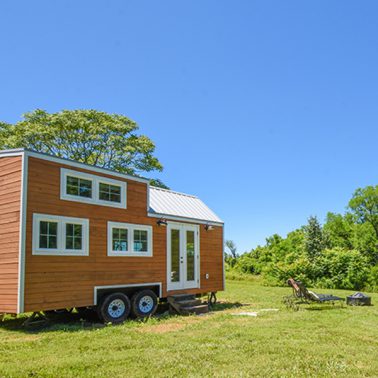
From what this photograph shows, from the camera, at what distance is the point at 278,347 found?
6.46 meters

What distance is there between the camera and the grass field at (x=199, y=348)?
5.25 m

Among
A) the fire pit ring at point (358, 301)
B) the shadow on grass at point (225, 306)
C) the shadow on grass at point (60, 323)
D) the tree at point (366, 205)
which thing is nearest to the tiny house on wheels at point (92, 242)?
the shadow on grass at point (60, 323)

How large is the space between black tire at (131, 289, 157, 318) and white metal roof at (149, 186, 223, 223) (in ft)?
7.21

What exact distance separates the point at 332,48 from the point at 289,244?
87.0ft

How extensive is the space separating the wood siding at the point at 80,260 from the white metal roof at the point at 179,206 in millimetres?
594

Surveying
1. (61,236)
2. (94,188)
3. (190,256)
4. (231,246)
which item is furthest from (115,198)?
(231,246)

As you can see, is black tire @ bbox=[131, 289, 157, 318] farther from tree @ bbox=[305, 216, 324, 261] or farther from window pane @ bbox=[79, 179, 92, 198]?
tree @ bbox=[305, 216, 324, 261]

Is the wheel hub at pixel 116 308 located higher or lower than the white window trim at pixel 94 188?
lower

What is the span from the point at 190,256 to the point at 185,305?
1.60 m

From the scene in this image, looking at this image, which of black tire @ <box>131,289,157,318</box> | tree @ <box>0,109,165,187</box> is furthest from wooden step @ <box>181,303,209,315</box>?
tree @ <box>0,109,165,187</box>

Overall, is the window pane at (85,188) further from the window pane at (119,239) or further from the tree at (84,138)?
the tree at (84,138)

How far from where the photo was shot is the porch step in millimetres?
11172

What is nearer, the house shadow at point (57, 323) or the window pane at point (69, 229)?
the house shadow at point (57, 323)

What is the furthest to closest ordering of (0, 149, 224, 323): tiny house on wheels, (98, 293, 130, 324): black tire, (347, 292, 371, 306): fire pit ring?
(347, 292, 371, 306): fire pit ring
(98, 293, 130, 324): black tire
(0, 149, 224, 323): tiny house on wheels
